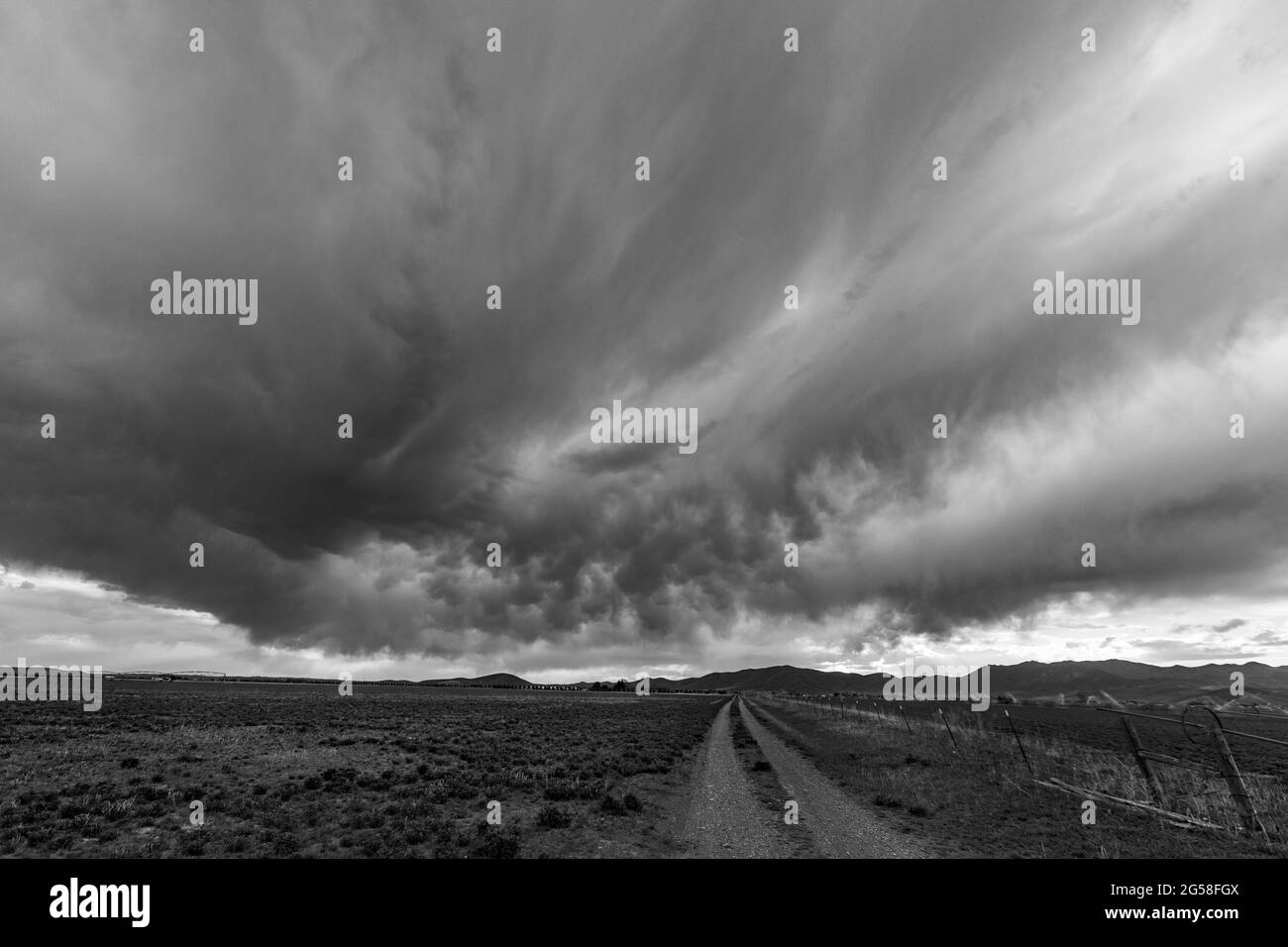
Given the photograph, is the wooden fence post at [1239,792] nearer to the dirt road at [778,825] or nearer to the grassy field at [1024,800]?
the grassy field at [1024,800]

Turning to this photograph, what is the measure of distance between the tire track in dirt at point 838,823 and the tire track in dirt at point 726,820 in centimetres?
126

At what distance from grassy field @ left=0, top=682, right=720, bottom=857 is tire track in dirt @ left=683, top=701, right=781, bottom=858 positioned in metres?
0.86

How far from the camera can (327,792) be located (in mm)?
17688

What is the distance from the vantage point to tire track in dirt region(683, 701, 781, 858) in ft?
40.2

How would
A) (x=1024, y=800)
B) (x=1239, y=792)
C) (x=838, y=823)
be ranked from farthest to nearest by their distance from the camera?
(x=1024, y=800) < (x=838, y=823) < (x=1239, y=792)

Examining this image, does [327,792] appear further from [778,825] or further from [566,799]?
[778,825]

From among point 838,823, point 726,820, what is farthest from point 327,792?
point 838,823

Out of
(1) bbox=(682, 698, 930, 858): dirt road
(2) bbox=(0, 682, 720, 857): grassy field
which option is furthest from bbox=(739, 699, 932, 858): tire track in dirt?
(2) bbox=(0, 682, 720, 857): grassy field

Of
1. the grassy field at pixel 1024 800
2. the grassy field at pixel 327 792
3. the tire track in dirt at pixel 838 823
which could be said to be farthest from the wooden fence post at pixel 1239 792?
the grassy field at pixel 327 792

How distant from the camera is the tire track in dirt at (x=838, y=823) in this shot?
481 inches

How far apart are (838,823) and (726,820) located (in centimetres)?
300

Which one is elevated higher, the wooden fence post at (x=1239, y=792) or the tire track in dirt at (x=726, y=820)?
the wooden fence post at (x=1239, y=792)
